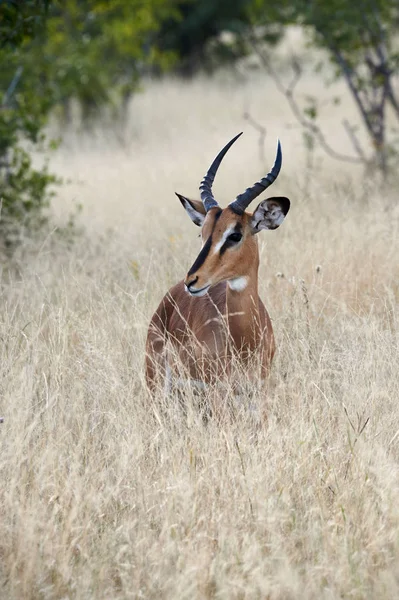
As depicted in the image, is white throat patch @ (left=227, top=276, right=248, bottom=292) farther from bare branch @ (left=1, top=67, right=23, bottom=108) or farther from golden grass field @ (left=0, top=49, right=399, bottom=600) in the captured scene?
bare branch @ (left=1, top=67, right=23, bottom=108)

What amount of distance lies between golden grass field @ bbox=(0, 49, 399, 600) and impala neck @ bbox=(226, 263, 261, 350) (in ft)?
1.07

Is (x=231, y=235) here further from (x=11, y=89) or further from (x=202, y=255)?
(x=11, y=89)

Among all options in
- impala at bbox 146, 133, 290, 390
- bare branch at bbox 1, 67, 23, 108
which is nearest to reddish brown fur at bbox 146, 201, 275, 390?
impala at bbox 146, 133, 290, 390

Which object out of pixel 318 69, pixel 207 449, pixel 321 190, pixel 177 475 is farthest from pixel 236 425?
pixel 318 69

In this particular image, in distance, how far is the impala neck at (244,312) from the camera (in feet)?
18.4

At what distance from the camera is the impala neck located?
5.62m

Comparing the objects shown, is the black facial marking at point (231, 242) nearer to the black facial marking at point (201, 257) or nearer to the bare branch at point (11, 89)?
the black facial marking at point (201, 257)

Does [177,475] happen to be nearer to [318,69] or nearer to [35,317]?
[35,317]

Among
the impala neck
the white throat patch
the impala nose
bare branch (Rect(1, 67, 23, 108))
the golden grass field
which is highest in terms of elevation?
bare branch (Rect(1, 67, 23, 108))

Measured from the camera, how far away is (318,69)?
12.6 m

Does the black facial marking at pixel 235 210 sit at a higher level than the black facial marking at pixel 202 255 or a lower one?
higher

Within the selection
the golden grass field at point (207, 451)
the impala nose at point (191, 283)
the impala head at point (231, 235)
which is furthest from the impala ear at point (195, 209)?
the golden grass field at point (207, 451)

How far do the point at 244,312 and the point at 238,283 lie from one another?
196 millimetres

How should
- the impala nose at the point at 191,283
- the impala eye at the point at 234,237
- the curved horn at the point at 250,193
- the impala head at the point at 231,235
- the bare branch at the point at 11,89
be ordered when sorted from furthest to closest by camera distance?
the bare branch at the point at 11,89
the curved horn at the point at 250,193
the impala eye at the point at 234,237
the impala head at the point at 231,235
the impala nose at the point at 191,283
